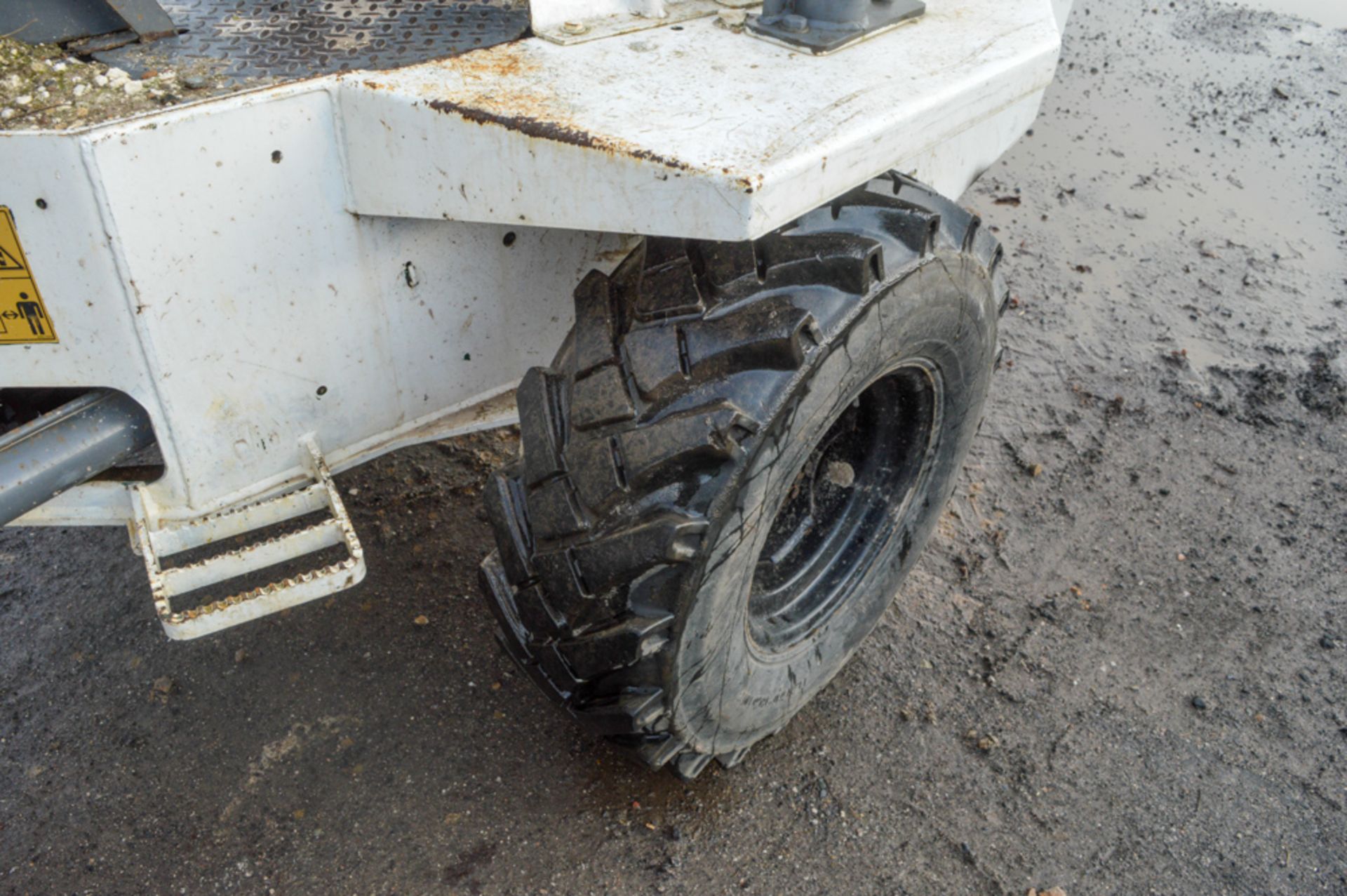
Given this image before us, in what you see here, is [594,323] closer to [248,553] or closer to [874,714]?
[248,553]

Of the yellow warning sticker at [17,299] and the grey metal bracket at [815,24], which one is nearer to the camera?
the yellow warning sticker at [17,299]

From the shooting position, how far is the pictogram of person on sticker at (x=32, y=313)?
4.43ft

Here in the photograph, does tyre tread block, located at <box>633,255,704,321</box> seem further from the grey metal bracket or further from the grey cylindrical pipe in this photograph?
the grey cylindrical pipe

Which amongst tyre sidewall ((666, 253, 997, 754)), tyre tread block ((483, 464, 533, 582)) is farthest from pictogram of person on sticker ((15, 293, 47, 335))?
tyre sidewall ((666, 253, 997, 754))

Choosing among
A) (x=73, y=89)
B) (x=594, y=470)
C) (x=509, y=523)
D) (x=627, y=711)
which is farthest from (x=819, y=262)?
Answer: (x=73, y=89)

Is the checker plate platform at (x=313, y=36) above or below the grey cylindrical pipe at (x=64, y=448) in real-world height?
above

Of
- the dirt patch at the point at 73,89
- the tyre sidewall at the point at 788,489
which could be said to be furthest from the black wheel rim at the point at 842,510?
the dirt patch at the point at 73,89

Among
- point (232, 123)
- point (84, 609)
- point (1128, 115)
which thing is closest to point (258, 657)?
point (84, 609)

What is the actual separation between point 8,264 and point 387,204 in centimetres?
46

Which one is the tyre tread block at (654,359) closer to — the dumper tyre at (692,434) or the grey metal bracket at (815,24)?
the dumper tyre at (692,434)

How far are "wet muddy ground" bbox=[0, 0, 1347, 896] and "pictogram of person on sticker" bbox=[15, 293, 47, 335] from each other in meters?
1.01

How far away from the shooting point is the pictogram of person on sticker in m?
1.35

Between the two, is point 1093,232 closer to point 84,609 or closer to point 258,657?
point 258,657

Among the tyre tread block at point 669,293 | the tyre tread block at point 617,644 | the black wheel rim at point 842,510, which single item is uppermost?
the tyre tread block at point 669,293
